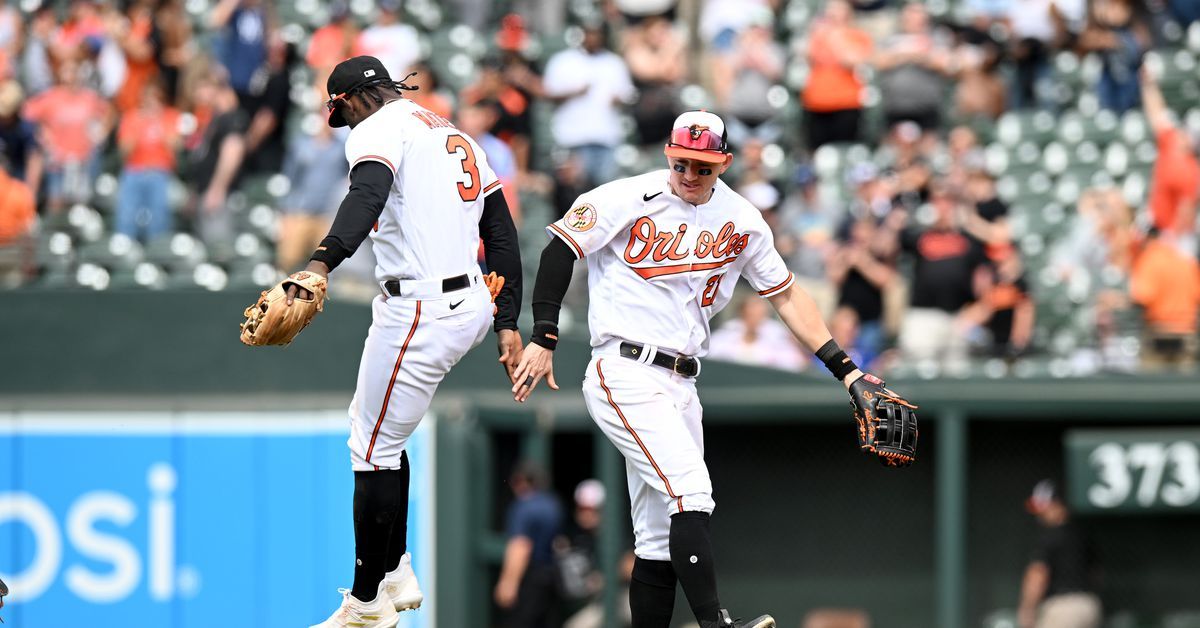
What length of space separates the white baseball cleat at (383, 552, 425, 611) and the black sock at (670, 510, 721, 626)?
1012 mm

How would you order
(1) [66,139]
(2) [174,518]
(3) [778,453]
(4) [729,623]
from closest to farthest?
(4) [729,623]
(2) [174,518]
(3) [778,453]
(1) [66,139]

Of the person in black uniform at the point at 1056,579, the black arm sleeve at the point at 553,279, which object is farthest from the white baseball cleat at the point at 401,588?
the person in black uniform at the point at 1056,579

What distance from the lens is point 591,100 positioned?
508 inches

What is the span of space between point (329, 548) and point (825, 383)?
3323mm

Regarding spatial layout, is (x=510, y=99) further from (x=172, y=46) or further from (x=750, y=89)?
(x=172, y=46)

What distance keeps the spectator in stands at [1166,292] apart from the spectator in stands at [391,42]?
5.14 metres

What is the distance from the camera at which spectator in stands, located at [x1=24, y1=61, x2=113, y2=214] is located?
41.4 feet

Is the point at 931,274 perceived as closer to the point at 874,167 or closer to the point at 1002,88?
the point at 874,167

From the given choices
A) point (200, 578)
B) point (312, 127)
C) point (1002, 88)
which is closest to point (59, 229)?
point (312, 127)

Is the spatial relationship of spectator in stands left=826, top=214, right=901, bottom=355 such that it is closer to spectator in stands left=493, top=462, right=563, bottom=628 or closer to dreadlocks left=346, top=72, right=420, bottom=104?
spectator in stands left=493, top=462, right=563, bottom=628

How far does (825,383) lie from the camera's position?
1163 centimetres

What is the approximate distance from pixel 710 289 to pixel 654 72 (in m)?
7.22

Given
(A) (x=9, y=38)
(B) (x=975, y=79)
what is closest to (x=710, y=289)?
(B) (x=975, y=79)

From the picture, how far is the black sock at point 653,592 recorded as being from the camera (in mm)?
6273
